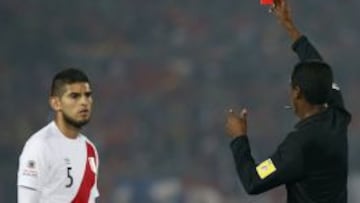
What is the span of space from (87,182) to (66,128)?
24 centimetres

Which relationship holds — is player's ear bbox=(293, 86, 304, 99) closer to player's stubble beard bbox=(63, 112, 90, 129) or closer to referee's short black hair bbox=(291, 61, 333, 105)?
referee's short black hair bbox=(291, 61, 333, 105)

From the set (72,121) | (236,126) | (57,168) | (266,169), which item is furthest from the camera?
(72,121)

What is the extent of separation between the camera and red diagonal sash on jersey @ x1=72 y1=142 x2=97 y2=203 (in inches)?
138

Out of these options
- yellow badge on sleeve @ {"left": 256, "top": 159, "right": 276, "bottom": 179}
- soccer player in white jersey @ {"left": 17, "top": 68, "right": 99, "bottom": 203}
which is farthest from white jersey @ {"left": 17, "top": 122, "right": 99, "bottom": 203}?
yellow badge on sleeve @ {"left": 256, "top": 159, "right": 276, "bottom": 179}

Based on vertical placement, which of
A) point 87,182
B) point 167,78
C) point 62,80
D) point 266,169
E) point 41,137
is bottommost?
point 266,169

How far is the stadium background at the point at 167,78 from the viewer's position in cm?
848

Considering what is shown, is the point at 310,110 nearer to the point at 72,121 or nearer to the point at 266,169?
the point at 266,169

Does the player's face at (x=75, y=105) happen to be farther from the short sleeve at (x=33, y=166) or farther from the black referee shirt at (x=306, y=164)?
the black referee shirt at (x=306, y=164)

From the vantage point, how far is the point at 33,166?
3.33 meters

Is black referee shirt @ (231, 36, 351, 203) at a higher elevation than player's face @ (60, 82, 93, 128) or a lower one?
lower

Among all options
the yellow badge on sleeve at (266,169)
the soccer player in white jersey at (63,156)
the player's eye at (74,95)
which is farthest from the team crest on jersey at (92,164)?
the yellow badge on sleeve at (266,169)

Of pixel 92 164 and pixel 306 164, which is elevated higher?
pixel 92 164

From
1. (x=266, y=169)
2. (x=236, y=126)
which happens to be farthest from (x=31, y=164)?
(x=266, y=169)

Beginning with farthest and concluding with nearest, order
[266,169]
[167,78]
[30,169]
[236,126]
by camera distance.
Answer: [167,78] → [30,169] → [236,126] → [266,169]
